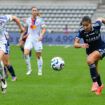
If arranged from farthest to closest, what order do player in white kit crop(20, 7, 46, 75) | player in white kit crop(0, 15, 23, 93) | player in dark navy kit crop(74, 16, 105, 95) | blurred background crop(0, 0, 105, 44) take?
blurred background crop(0, 0, 105, 44)
player in white kit crop(20, 7, 46, 75)
player in white kit crop(0, 15, 23, 93)
player in dark navy kit crop(74, 16, 105, 95)

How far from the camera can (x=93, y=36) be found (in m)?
9.61

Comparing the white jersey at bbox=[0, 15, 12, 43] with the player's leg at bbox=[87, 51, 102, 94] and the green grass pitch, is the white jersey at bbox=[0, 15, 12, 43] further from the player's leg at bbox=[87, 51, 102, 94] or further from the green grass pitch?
the player's leg at bbox=[87, 51, 102, 94]

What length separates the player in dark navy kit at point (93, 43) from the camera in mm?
9477

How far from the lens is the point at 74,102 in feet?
27.8

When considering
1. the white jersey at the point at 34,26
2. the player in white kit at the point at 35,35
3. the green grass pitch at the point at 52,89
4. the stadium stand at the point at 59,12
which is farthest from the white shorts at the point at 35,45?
the stadium stand at the point at 59,12

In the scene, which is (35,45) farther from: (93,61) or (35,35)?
(93,61)

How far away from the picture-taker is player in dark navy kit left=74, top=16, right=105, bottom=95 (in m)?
9.48

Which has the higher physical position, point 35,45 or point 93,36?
point 93,36

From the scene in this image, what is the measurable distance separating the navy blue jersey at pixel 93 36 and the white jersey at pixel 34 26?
422 centimetres

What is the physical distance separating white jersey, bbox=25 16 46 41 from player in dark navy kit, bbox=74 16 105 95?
4.27 m

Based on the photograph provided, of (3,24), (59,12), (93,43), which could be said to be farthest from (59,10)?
(93,43)

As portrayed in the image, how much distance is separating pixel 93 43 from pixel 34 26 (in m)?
4.45

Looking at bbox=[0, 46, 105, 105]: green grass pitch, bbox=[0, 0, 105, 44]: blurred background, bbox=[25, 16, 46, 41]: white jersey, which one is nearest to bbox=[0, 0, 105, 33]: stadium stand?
bbox=[0, 0, 105, 44]: blurred background

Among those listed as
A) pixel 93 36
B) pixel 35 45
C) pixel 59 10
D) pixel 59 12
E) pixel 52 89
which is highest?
pixel 93 36
